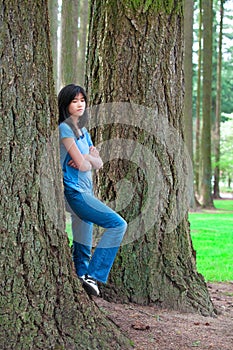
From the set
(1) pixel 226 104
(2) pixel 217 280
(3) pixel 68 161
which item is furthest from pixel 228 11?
(3) pixel 68 161

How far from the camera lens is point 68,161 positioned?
4.06 meters

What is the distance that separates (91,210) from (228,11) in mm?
32695

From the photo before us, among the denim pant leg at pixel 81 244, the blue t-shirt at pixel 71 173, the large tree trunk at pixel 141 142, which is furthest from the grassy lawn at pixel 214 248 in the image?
the blue t-shirt at pixel 71 173

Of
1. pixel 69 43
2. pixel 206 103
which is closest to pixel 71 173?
pixel 69 43

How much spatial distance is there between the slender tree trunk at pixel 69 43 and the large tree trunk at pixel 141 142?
8.56 m

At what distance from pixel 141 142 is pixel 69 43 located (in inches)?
373

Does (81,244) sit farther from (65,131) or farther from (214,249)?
(214,249)

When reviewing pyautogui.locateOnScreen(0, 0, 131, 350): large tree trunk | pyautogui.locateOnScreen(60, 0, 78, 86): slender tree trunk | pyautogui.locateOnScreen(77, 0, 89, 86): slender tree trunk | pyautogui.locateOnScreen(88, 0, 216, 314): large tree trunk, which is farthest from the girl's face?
pyautogui.locateOnScreen(77, 0, 89, 86): slender tree trunk

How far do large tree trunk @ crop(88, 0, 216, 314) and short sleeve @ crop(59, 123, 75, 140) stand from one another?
77 centimetres

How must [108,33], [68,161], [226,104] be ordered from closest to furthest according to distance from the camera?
[68,161] < [108,33] < [226,104]

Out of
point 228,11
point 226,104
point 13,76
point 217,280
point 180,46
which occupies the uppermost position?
point 228,11

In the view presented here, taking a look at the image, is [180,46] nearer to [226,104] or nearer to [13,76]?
[13,76]

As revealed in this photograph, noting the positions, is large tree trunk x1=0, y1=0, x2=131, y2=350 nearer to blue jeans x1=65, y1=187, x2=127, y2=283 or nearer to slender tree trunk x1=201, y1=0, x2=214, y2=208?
blue jeans x1=65, y1=187, x2=127, y2=283

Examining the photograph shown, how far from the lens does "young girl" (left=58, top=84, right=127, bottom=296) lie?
4.00m
